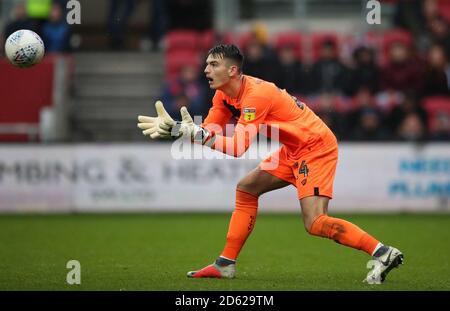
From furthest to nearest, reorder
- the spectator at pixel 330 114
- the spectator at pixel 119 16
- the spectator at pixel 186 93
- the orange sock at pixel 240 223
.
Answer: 1. the spectator at pixel 119 16
2. the spectator at pixel 186 93
3. the spectator at pixel 330 114
4. the orange sock at pixel 240 223

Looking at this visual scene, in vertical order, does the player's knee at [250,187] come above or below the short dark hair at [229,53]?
below

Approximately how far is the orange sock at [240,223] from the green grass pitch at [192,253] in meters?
0.28

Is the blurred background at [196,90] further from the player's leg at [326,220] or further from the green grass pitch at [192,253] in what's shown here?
the player's leg at [326,220]

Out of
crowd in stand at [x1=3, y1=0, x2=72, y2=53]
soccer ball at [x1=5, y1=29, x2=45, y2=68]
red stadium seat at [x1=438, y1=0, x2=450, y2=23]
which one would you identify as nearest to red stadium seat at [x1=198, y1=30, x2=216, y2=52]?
crowd in stand at [x1=3, y1=0, x2=72, y2=53]

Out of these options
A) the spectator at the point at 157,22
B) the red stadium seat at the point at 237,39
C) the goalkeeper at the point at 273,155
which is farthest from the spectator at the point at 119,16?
the goalkeeper at the point at 273,155

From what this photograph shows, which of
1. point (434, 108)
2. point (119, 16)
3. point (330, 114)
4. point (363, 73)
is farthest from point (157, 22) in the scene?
point (434, 108)

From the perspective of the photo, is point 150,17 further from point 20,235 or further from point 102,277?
point 102,277

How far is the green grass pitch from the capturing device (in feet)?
26.7

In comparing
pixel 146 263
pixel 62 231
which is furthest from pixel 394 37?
pixel 146 263

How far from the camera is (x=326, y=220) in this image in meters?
8.21

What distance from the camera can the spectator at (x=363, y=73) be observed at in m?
18.2

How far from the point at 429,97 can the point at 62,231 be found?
8.59 metres

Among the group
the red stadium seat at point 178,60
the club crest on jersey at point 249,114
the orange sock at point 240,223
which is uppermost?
the red stadium seat at point 178,60

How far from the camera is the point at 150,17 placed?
20391 mm
